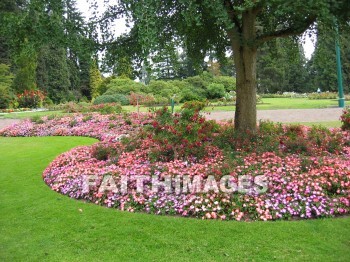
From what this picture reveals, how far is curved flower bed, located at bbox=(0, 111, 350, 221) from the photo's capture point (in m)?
4.39

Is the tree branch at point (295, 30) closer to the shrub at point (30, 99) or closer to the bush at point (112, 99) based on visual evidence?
the bush at point (112, 99)

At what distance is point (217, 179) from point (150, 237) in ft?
4.88

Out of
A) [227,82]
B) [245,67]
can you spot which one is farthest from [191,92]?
[245,67]

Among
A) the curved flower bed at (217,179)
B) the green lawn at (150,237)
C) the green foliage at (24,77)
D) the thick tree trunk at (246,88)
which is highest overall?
the green foliage at (24,77)

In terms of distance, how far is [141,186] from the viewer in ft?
16.9

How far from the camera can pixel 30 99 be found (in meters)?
32.9

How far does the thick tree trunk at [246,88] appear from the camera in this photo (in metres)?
7.12

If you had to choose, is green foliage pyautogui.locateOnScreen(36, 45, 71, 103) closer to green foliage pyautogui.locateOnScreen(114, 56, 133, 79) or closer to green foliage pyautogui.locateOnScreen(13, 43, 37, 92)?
green foliage pyautogui.locateOnScreen(13, 43, 37, 92)

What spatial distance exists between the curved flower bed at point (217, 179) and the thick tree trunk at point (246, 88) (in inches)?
33.6

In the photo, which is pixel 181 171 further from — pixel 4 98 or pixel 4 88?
pixel 4 98

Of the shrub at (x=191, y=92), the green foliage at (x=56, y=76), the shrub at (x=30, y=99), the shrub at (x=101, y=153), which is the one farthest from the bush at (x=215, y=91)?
the shrub at (x=101, y=153)

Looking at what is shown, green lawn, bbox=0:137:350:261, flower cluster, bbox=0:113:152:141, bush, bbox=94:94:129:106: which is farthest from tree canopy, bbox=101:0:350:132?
bush, bbox=94:94:129:106

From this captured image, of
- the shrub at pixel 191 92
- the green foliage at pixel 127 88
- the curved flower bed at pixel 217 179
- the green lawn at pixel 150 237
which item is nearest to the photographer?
the green lawn at pixel 150 237

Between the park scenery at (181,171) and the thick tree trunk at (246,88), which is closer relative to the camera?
the park scenery at (181,171)
